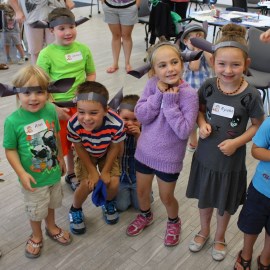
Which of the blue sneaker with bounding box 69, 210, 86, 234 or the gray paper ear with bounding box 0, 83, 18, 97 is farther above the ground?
the gray paper ear with bounding box 0, 83, 18, 97

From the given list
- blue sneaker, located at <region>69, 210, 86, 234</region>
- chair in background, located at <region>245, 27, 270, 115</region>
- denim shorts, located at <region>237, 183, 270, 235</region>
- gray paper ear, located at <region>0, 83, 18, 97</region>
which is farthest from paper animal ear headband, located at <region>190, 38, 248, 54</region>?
chair in background, located at <region>245, 27, 270, 115</region>

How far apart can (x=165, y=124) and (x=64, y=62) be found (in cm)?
87

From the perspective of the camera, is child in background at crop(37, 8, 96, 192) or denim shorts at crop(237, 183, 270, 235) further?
child in background at crop(37, 8, 96, 192)

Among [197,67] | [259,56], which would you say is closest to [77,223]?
[197,67]

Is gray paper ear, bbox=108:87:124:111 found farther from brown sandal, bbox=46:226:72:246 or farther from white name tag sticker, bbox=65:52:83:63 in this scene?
brown sandal, bbox=46:226:72:246

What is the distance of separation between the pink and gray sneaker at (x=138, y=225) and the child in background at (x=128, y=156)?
0.15 meters

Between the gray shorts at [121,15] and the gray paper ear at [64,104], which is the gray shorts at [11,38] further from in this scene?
the gray paper ear at [64,104]

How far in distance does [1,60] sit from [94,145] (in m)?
3.87

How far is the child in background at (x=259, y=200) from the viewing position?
57.9 inches

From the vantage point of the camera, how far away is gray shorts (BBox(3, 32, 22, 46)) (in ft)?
16.2

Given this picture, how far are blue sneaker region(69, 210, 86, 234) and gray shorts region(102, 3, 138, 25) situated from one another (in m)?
3.04

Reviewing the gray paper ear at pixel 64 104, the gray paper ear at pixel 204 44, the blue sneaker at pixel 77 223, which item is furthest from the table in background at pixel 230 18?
the blue sneaker at pixel 77 223

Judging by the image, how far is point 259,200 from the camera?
5.20 ft

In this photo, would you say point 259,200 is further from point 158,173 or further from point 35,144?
point 35,144
